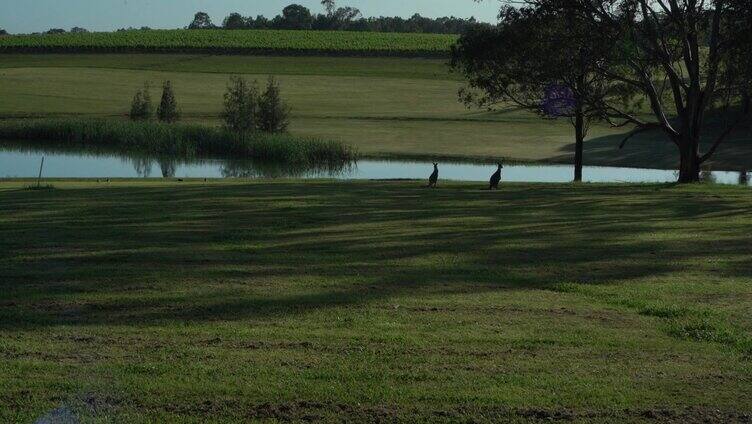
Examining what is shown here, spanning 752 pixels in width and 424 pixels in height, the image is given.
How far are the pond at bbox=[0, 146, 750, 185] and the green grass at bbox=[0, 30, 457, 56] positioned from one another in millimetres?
69337

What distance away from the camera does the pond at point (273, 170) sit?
156ft

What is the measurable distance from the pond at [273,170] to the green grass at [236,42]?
69.3m

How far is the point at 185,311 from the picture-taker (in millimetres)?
11484

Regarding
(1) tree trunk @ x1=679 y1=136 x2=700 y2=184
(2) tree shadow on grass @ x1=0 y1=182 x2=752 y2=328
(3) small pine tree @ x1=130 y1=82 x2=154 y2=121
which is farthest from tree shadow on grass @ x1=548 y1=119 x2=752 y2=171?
(2) tree shadow on grass @ x1=0 y1=182 x2=752 y2=328

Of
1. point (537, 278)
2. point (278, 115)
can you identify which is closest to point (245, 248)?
point (537, 278)

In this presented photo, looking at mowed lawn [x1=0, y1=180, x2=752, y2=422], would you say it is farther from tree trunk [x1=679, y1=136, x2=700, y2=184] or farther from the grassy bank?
the grassy bank

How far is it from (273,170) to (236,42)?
3366 inches

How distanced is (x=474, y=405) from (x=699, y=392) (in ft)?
6.35

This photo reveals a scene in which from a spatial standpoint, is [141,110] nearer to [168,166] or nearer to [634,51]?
[168,166]

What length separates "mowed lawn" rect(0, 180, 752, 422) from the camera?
8398mm

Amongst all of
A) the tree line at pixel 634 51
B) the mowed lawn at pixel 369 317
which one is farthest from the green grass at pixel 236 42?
the mowed lawn at pixel 369 317

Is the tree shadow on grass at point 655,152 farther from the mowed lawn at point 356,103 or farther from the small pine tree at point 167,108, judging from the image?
the small pine tree at point 167,108

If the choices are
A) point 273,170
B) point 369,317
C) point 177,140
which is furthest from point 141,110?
point 369,317

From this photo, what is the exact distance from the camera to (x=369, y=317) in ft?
37.1
